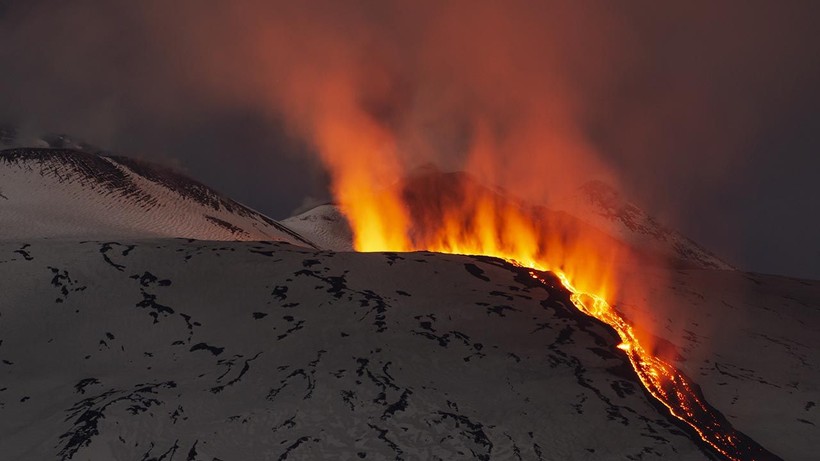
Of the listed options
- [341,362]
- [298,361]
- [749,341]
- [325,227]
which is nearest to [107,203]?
[298,361]

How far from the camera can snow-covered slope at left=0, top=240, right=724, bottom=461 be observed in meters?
23.6

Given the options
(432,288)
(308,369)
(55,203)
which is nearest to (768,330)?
(432,288)

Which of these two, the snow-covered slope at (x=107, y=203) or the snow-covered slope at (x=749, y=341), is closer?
the snow-covered slope at (x=749, y=341)

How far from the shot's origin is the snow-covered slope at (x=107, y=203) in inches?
2162

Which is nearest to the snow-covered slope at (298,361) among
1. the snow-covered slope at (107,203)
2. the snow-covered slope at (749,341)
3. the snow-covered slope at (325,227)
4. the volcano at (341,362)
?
the volcano at (341,362)

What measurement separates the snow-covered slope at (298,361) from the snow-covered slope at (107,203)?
16984 mm

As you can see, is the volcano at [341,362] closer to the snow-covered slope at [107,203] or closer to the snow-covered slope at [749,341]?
the snow-covered slope at [749,341]

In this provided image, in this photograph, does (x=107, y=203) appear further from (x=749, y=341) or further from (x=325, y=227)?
(x=325, y=227)

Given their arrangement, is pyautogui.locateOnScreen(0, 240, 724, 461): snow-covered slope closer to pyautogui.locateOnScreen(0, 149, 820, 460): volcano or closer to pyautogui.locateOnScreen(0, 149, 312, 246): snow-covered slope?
pyautogui.locateOnScreen(0, 149, 820, 460): volcano

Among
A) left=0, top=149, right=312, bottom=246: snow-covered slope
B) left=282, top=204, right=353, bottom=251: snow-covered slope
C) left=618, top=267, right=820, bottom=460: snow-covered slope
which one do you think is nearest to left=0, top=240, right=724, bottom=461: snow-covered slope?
left=618, top=267, right=820, bottom=460: snow-covered slope

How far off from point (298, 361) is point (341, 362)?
184 centimetres

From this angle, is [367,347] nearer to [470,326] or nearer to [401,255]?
[470,326]

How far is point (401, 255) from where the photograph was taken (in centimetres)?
4147

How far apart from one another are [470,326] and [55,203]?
4695 centimetres
